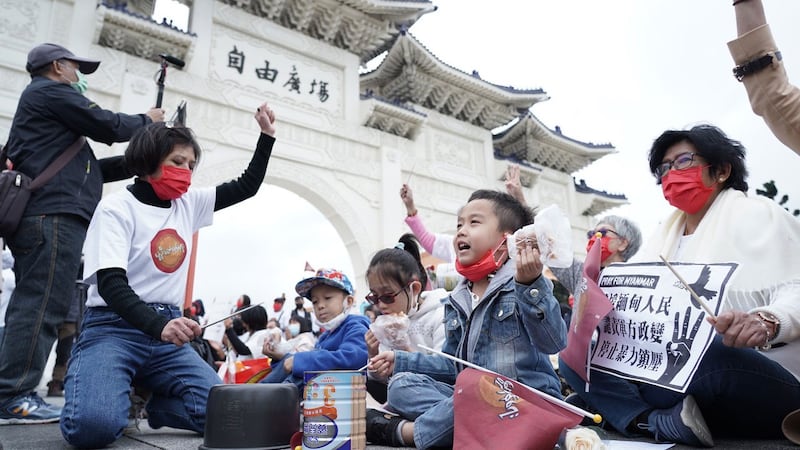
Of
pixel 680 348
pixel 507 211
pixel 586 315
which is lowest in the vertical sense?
pixel 680 348

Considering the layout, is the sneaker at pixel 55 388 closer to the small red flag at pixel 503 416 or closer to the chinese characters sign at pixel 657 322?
the small red flag at pixel 503 416

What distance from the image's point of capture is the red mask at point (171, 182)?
193 cm

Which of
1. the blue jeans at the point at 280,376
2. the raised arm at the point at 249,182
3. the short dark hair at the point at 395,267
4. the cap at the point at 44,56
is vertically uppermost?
the cap at the point at 44,56

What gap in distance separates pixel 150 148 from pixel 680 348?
6.86 feet

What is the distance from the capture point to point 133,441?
1.78 m

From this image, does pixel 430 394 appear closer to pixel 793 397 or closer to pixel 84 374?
pixel 793 397

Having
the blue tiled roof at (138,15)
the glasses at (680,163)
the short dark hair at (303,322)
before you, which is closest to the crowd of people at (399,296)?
the glasses at (680,163)

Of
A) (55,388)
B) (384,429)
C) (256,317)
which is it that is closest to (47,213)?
(384,429)

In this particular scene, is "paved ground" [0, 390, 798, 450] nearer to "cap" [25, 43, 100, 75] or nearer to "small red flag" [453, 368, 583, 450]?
"small red flag" [453, 368, 583, 450]

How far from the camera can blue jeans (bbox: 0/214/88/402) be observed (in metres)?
1.80

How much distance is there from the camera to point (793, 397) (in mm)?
1391

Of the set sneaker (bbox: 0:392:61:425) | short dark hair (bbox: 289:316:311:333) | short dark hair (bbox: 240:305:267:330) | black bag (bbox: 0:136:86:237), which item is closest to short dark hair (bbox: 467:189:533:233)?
black bag (bbox: 0:136:86:237)

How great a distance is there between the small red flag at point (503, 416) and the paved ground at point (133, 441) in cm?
46

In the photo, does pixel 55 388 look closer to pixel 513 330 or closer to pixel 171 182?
pixel 171 182
